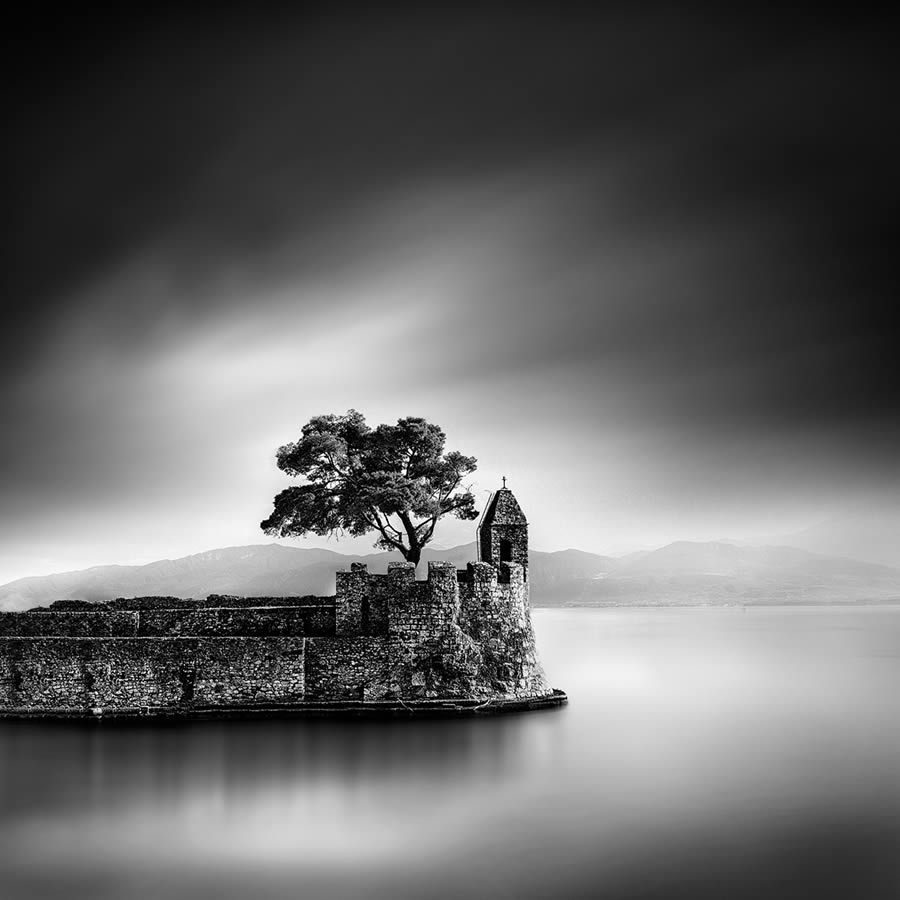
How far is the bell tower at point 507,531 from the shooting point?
27516mm

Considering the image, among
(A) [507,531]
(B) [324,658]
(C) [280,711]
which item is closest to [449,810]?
(C) [280,711]

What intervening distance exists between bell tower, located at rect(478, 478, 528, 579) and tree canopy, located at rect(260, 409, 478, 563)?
2.42 metres

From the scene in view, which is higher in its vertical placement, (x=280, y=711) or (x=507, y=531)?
(x=507, y=531)

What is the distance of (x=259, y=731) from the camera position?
71.4 feet

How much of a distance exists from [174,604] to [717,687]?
26.5m

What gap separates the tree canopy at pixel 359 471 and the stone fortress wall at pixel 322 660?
176 inches

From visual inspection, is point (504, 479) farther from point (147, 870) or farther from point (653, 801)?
point (147, 870)

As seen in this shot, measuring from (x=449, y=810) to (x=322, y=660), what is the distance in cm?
743

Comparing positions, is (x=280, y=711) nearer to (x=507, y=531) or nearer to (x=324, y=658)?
(x=324, y=658)

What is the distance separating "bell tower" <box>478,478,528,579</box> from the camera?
2752cm

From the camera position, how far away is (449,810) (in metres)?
16.9

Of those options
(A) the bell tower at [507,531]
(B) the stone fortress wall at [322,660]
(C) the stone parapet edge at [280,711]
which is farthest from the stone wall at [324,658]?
(A) the bell tower at [507,531]

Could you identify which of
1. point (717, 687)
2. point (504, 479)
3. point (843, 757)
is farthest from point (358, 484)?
point (717, 687)

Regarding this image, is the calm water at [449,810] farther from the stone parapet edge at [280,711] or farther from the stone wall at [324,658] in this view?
the stone wall at [324,658]
